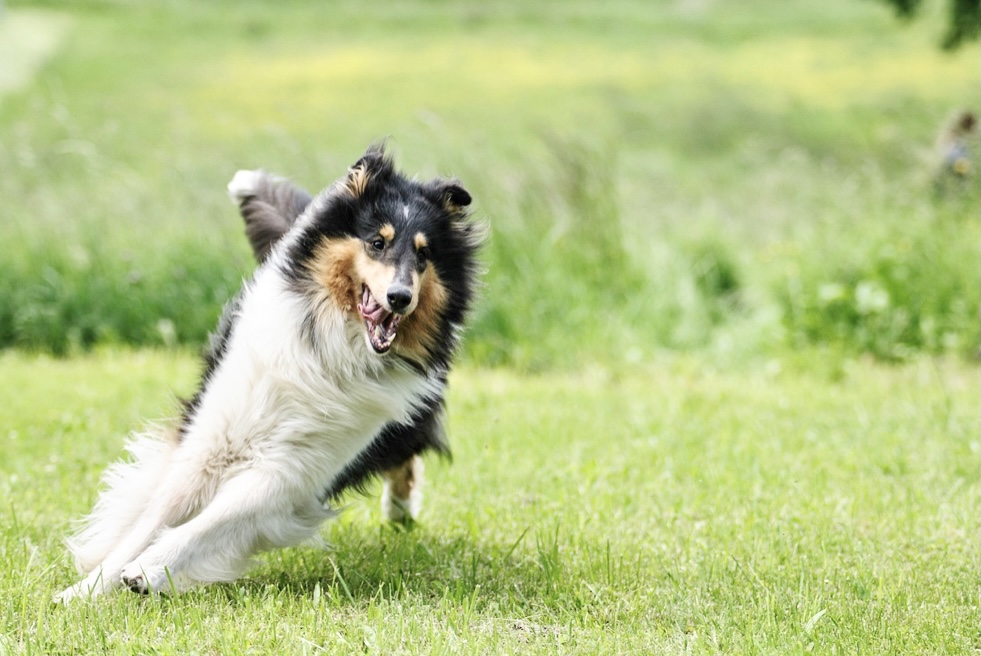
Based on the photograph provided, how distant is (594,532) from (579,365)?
3934mm

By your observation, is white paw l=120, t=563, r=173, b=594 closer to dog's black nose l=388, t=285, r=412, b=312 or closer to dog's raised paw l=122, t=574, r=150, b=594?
dog's raised paw l=122, t=574, r=150, b=594

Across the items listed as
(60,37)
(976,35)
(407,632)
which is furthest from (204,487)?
(60,37)

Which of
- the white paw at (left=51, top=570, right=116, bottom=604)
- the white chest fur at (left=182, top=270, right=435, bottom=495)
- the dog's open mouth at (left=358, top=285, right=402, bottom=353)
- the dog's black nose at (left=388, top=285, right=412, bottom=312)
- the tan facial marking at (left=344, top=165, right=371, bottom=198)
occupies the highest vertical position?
the tan facial marking at (left=344, top=165, right=371, bottom=198)

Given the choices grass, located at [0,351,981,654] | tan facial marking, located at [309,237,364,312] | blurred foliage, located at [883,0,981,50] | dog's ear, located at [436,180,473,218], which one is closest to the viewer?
grass, located at [0,351,981,654]

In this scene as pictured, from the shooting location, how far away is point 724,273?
1037 cm

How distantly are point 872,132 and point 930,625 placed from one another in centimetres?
1492

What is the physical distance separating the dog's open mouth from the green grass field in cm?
88

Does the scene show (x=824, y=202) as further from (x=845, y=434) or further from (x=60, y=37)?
(x=60, y=37)

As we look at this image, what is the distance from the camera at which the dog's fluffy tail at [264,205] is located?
5.05 meters

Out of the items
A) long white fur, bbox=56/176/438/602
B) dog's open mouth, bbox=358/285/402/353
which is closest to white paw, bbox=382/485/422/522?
long white fur, bbox=56/176/438/602

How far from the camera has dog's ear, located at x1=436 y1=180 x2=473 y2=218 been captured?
4.29 m

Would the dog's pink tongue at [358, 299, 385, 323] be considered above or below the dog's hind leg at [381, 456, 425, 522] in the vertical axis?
above

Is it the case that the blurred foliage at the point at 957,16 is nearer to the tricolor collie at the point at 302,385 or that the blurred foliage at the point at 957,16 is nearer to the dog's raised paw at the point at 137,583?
the tricolor collie at the point at 302,385

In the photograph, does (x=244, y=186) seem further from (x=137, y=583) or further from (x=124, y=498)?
(x=137, y=583)
